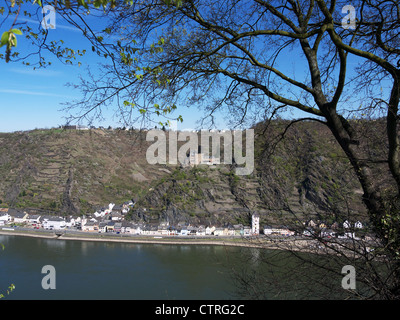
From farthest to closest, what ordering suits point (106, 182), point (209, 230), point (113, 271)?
point (106, 182)
point (209, 230)
point (113, 271)

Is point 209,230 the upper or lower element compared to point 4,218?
lower

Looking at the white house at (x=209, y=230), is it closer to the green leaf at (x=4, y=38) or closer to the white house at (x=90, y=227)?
the white house at (x=90, y=227)

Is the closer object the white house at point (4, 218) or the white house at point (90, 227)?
the white house at point (90, 227)

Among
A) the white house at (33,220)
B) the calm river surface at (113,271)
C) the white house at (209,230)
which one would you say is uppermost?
the white house at (33,220)

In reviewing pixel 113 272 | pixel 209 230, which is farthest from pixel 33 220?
pixel 113 272

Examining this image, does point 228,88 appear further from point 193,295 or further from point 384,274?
point 193,295

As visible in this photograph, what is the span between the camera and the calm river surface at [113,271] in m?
8.84

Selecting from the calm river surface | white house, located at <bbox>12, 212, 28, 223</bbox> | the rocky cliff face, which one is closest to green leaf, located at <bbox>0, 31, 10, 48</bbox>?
the calm river surface

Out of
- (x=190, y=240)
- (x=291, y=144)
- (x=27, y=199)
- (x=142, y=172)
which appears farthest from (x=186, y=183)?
(x=291, y=144)

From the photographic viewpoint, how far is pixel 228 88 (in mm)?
1682

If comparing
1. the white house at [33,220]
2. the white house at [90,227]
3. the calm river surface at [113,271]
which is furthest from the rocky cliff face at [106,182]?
the white house at [33,220]

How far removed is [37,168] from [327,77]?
33.7m

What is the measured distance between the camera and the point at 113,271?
1098 cm

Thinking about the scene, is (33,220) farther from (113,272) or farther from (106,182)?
(113,272)
